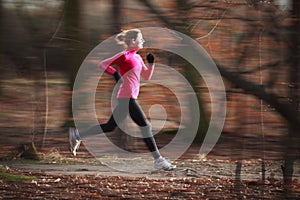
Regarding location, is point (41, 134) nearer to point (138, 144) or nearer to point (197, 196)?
point (138, 144)

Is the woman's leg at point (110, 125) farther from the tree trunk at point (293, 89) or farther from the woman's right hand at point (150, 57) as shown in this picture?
the tree trunk at point (293, 89)

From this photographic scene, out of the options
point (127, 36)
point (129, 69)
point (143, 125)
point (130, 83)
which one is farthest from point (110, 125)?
point (127, 36)

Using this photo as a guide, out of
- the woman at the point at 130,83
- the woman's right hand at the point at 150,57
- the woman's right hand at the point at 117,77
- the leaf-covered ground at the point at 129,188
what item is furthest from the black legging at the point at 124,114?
A: the leaf-covered ground at the point at 129,188

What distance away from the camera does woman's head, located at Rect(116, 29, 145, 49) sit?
18.6 feet

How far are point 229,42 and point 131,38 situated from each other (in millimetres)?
811

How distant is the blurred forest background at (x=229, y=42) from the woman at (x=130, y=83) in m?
0.11

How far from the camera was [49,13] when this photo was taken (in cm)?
611

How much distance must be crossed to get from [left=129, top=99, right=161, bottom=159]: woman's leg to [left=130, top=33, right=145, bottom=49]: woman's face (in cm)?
53

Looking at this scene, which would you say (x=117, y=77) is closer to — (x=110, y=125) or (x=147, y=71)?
(x=147, y=71)

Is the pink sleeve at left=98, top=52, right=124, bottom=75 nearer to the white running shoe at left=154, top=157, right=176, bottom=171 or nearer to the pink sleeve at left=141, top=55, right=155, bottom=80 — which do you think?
the pink sleeve at left=141, top=55, right=155, bottom=80

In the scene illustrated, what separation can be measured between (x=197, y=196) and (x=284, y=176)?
3.33 feet

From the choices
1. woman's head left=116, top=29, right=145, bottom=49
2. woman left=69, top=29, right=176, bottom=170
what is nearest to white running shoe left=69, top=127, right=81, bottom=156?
woman left=69, top=29, right=176, bottom=170

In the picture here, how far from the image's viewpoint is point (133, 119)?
6.29m

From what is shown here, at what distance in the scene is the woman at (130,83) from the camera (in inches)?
227
